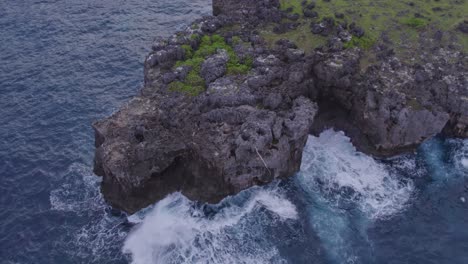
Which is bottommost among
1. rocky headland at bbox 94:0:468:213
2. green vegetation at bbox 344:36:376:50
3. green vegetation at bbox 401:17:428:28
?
rocky headland at bbox 94:0:468:213

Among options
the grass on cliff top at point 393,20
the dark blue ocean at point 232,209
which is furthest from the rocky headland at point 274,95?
A: the dark blue ocean at point 232,209

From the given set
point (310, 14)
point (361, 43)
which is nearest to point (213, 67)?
point (310, 14)

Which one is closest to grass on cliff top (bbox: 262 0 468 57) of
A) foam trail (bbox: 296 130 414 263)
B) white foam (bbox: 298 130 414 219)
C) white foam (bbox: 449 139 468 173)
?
white foam (bbox: 449 139 468 173)

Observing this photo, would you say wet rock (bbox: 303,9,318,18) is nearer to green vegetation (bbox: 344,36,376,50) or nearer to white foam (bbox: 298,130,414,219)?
green vegetation (bbox: 344,36,376,50)

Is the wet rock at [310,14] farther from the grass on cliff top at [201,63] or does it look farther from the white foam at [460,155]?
the white foam at [460,155]

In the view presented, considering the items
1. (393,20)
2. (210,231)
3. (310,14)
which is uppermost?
(393,20)

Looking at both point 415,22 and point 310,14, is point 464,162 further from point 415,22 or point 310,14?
point 310,14

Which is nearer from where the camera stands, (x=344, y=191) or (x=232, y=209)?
(x=232, y=209)

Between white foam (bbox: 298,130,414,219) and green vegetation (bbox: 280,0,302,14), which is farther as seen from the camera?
green vegetation (bbox: 280,0,302,14)

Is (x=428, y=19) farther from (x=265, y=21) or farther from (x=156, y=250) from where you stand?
(x=156, y=250)
